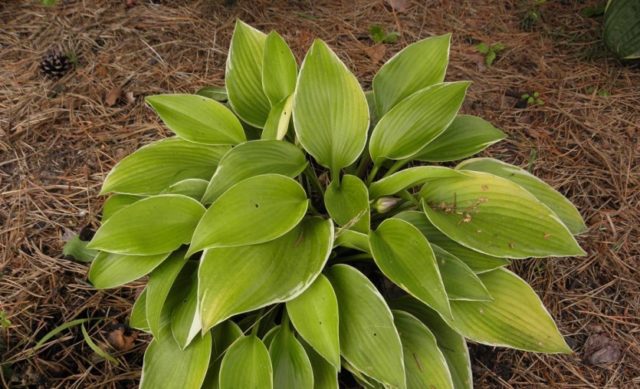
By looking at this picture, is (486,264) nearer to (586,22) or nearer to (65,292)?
(65,292)

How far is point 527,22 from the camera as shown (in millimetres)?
2299

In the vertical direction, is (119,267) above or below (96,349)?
above

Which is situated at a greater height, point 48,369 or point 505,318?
point 505,318

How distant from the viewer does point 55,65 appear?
6.89 ft

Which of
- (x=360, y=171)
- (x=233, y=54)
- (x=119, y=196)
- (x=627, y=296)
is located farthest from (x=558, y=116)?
(x=119, y=196)

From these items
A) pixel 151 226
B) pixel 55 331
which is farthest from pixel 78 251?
pixel 151 226

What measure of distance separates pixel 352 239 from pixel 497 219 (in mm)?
378

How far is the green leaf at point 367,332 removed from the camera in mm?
1149

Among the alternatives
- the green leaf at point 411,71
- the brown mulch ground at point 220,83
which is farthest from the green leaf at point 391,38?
the green leaf at point 411,71

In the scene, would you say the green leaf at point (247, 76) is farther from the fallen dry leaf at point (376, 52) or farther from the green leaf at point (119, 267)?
the fallen dry leaf at point (376, 52)

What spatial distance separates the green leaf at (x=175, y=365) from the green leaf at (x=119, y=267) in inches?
7.4

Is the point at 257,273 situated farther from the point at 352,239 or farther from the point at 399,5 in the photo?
the point at 399,5

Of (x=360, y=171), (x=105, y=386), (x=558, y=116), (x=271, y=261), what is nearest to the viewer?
(x=271, y=261)

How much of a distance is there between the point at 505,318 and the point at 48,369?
1352mm
